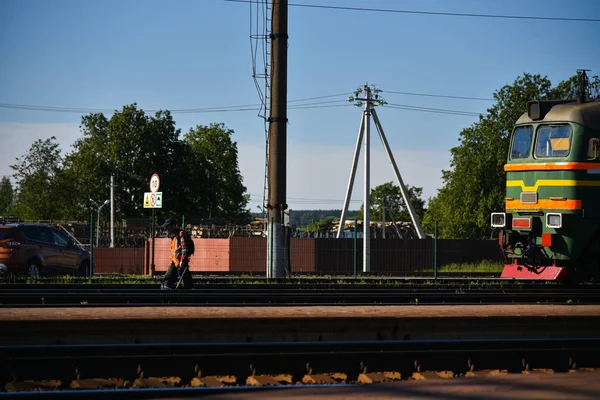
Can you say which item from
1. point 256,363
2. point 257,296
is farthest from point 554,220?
point 256,363

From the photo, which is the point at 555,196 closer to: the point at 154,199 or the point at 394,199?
the point at 154,199

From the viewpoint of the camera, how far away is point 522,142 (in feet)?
60.0

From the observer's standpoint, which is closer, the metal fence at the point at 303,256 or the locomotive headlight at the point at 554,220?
the locomotive headlight at the point at 554,220

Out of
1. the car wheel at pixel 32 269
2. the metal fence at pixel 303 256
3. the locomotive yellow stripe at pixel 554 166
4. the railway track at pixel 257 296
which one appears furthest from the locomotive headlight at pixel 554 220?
the metal fence at pixel 303 256

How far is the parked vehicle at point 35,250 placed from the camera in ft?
71.6

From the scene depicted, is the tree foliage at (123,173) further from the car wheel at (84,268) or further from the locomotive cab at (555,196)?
the locomotive cab at (555,196)

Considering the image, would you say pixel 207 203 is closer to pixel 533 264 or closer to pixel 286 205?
pixel 286 205

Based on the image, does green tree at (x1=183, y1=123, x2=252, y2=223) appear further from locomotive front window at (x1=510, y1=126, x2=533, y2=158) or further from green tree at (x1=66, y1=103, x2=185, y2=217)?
locomotive front window at (x1=510, y1=126, x2=533, y2=158)

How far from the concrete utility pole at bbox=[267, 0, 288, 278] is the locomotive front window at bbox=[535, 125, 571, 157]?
8581 mm

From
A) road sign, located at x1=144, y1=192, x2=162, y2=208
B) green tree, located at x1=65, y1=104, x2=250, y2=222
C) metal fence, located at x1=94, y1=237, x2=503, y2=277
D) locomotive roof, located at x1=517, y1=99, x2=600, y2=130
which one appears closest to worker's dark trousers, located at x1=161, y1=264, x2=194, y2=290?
road sign, located at x1=144, y1=192, x2=162, y2=208

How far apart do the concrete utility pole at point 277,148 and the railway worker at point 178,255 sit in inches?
303

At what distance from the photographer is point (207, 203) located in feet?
234

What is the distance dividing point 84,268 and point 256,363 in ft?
56.5

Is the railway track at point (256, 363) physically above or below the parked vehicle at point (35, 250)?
below
